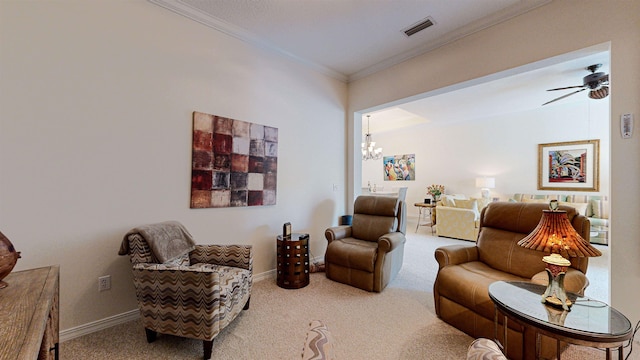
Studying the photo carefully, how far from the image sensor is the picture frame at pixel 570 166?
5.64m

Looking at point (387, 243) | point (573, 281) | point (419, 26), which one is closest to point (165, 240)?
point (387, 243)

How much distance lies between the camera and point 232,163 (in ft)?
9.59

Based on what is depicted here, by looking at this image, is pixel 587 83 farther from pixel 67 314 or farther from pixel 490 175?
pixel 67 314

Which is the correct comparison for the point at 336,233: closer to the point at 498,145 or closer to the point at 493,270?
the point at 493,270

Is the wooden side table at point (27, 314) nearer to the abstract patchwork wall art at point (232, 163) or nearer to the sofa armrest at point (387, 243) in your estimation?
the abstract patchwork wall art at point (232, 163)

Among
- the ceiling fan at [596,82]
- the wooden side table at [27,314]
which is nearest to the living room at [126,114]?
→ the wooden side table at [27,314]

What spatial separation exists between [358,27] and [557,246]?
8.91 ft

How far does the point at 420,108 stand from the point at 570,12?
3.71 metres

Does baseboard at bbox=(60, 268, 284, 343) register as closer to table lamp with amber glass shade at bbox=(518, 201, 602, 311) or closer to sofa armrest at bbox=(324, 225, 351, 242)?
sofa armrest at bbox=(324, 225, 351, 242)

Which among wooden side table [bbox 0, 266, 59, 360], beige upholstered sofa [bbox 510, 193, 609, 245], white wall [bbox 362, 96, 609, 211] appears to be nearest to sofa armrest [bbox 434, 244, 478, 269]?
wooden side table [bbox 0, 266, 59, 360]

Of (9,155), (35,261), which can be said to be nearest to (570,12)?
(9,155)

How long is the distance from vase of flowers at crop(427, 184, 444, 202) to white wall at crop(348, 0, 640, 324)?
4.71 m

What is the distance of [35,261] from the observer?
188 cm

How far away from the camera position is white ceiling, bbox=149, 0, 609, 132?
253cm
